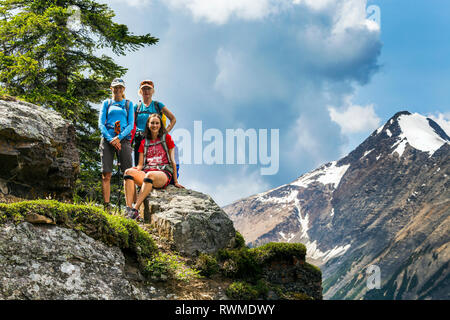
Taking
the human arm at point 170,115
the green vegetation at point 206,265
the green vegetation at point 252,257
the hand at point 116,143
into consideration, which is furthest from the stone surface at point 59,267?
the human arm at point 170,115

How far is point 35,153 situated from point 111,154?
1.86 meters

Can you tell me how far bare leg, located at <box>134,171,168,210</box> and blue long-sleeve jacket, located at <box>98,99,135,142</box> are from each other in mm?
1307

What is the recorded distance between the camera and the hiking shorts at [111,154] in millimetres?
10633

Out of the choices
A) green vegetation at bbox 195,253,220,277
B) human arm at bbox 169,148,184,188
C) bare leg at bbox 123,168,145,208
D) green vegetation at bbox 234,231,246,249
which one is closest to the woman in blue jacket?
bare leg at bbox 123,168,145,208

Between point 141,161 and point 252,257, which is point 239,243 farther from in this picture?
point 141,161

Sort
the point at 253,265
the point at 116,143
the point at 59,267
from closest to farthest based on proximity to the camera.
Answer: the point at 59,267 < the point at 253,265 < the point at 116,143

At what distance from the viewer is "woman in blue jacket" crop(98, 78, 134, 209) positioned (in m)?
10.4

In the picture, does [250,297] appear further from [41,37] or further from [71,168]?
[41,37]

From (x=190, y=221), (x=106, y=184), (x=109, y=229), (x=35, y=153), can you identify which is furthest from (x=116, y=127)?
(x=109, y=229)

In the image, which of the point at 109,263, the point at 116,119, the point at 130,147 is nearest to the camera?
the point at 109,263

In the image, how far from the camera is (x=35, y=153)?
9922 mm

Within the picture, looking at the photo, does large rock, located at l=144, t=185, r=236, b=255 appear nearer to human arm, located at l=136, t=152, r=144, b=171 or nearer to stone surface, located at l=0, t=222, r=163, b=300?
human arm, located at l=136, t=152, r=144, b=171
